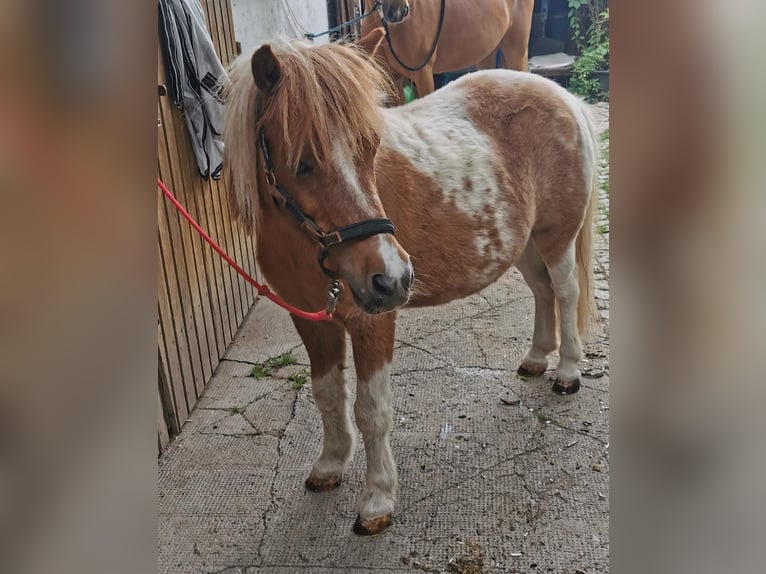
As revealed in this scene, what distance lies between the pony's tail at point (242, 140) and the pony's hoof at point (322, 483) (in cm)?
98

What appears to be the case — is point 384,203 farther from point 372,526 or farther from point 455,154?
point 372,526

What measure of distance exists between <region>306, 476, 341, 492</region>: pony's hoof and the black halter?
904 mm

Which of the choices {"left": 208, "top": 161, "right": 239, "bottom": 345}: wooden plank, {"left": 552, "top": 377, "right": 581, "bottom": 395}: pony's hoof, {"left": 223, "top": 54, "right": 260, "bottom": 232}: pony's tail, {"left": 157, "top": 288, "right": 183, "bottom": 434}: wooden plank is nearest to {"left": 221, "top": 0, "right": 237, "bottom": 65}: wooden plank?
{"left": 208, "top": 161, "right": 239, "bottom": 345}: wooden plank

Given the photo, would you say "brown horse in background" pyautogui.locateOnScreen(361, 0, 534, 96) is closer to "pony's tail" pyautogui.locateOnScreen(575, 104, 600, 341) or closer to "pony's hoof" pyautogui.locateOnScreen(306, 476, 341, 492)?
"pony's tail" pyautogui.locateOnScreen(575, 104, 600, 341)

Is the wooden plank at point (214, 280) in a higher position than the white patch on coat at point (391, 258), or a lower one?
lower

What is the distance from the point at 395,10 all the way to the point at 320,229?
3083 millimetres

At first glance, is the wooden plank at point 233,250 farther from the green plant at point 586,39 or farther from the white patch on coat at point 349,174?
the green plant at point 586,39

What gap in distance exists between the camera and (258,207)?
1.44 meters

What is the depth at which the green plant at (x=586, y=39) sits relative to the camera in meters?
4.98

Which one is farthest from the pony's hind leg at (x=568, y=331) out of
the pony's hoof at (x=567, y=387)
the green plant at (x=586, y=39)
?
the green plant at (x=586, y=39)

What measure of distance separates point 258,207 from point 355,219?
0.30 meters
